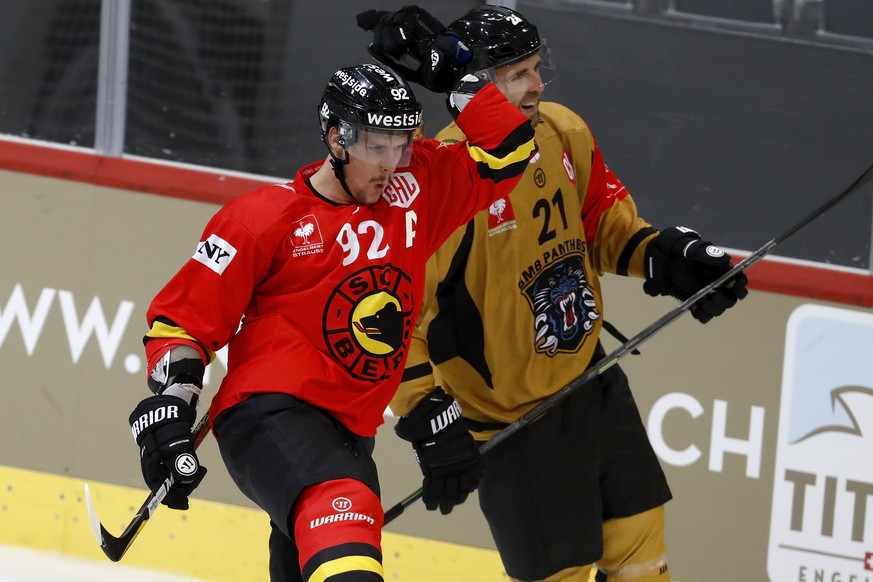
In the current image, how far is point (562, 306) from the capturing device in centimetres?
308

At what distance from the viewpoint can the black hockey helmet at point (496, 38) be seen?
2.92 meters

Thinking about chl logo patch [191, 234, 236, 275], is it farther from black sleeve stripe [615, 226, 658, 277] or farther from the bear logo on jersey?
black sleeve stripe [615, 226, 658, 277]

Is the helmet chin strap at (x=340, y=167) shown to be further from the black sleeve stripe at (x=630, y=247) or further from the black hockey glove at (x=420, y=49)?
the black sleeve stripe at (x=630, y=247)

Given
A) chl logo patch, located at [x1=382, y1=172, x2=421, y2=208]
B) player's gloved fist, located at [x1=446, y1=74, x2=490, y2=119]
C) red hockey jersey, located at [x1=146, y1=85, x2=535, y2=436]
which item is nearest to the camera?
red hockey jersey, located at [x1=146, y1=85, x2=535, y2=436]

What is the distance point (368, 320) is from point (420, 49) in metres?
0.59

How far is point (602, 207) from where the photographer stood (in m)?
3.23

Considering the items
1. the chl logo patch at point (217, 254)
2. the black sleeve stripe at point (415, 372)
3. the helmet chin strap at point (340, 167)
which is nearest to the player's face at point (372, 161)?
the helmet chin strap at point (340, 167)

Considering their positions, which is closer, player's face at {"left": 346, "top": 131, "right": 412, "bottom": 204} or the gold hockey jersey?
player's face at {"left": 346, "top": 131, "right": 412, "bottom": 204}

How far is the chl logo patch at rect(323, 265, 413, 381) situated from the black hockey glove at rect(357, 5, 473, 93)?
43 cm

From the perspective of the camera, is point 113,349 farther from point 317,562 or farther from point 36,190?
point 317,562

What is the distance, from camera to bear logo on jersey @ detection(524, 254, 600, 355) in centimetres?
305

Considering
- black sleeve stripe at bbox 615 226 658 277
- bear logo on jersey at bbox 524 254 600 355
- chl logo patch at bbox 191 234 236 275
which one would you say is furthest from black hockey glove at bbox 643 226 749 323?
chl logo patch at bbox 191 234 236 275

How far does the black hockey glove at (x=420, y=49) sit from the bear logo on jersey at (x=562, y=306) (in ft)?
1.54

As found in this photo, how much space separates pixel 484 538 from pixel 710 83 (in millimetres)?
1386
